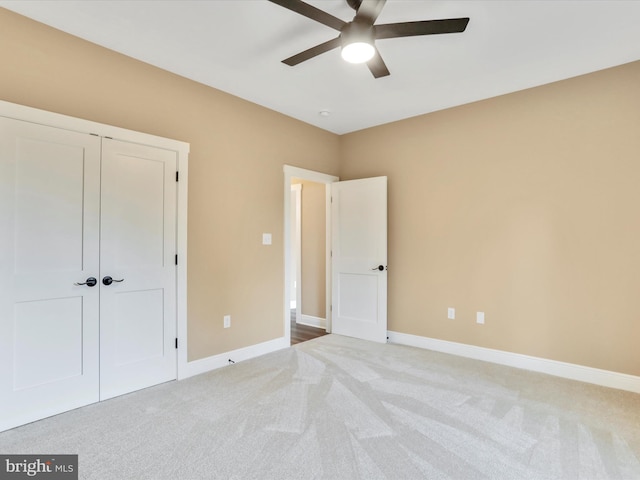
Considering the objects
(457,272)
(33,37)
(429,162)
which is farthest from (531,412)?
(33,37)

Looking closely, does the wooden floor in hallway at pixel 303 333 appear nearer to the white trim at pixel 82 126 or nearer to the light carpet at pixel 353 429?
the light carpet at pixel 353 429

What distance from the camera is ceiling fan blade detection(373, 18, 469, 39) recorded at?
1836 mm

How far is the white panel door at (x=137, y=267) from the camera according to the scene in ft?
8.77

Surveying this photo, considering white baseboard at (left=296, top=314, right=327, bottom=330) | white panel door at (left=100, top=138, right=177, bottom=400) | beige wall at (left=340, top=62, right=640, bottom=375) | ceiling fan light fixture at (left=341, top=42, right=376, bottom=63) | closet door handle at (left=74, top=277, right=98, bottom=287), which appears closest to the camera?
ceiling fan light fixture at (left=341, top=42, right=376, bottom=63)

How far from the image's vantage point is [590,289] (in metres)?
3.04

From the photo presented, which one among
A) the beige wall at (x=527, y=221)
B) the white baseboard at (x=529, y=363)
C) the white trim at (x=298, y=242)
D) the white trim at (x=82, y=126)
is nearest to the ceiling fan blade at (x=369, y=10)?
the white trim at (x=82, y=126)

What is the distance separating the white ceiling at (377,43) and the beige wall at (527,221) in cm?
33

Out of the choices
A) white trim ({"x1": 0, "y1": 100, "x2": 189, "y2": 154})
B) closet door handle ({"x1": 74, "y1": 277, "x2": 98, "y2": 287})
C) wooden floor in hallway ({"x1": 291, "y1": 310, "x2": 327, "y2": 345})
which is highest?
white trim ({"x1": 0, "y1": 100, "x2": 189, "y2": 154})

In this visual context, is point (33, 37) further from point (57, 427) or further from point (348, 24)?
point (57, 427)

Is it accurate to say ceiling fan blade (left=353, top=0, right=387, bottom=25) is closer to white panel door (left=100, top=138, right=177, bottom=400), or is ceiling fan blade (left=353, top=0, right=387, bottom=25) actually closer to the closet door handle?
white panel door (left=100, top=138, right=177, bottom=400)

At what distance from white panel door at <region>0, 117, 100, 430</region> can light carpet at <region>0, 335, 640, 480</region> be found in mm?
233

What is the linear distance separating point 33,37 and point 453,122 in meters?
3.85

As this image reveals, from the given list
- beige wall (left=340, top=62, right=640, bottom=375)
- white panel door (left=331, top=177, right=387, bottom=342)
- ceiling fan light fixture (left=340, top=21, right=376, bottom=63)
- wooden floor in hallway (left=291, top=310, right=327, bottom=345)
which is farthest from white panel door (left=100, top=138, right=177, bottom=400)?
beige wall (left=340, top=62, right=640, bottom=375)

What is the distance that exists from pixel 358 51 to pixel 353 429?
8.03 feet
